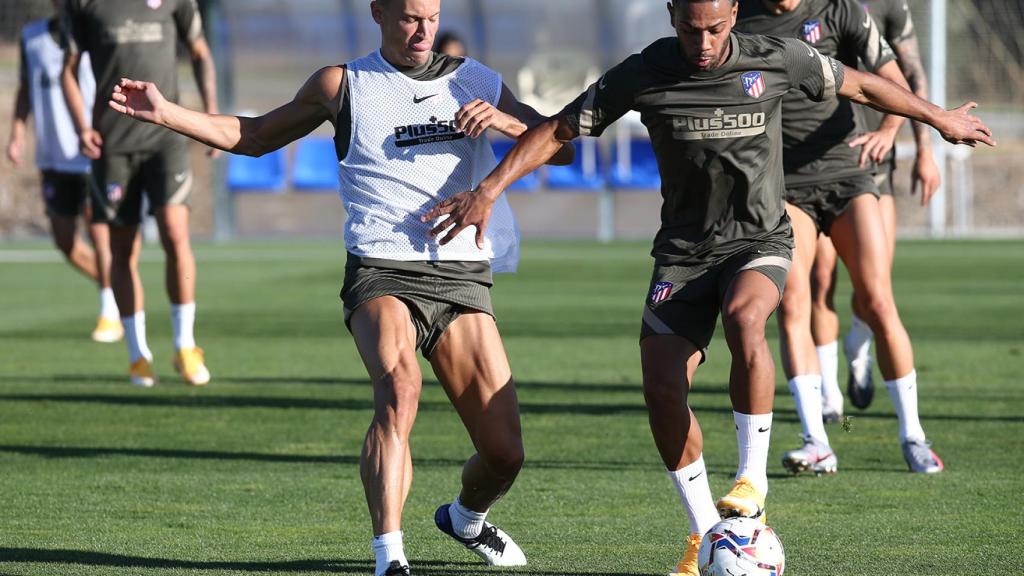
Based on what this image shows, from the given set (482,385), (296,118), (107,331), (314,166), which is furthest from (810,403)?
(314,166)

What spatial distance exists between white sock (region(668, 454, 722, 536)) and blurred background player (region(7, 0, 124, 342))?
832 cm

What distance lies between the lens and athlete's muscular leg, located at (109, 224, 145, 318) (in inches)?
413

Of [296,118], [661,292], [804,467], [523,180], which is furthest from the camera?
[523,180]

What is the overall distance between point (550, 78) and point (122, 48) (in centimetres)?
1989

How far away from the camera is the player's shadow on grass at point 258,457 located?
7512 mm

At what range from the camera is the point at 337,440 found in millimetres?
8352

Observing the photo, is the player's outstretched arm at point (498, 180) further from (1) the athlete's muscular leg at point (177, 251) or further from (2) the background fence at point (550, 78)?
(2) the background fence at point (550, 78)

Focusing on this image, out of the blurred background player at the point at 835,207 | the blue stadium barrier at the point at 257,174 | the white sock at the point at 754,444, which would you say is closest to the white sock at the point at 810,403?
the blurred background player at the point at 835,207

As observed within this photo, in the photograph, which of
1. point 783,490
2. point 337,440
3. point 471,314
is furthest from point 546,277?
point 471,314

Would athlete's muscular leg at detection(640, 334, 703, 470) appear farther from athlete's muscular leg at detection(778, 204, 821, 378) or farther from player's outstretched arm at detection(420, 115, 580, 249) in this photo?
athlete's muscular leg at detection(778, 204, 821, 378)

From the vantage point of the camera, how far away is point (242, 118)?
5.65 metres

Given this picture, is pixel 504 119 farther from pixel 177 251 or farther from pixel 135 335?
pixel 135 335

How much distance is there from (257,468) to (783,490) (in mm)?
2349

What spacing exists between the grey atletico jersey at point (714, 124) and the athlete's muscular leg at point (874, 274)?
67.0 inches
